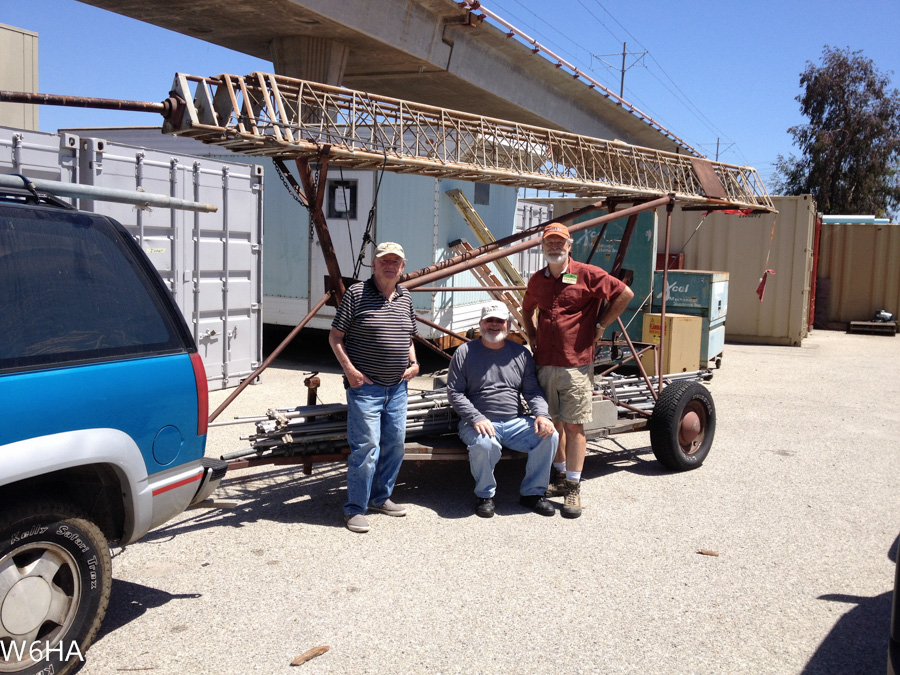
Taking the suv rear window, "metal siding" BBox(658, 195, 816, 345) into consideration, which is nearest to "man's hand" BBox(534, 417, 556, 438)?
the suv rear window

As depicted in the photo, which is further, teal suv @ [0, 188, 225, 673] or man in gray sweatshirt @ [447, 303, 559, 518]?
man in gray sweatshirt @ [447, 303, 559, 518]

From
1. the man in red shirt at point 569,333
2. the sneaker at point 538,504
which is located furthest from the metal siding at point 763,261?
the sneaker at point 538,504

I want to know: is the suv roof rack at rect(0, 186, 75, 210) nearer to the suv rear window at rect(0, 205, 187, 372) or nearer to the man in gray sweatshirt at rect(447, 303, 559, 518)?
the suv rear window at rect(0, 205, 187, 372)

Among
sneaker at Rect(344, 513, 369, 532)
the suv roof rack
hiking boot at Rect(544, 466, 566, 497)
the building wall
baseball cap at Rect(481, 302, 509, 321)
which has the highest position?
the building wall

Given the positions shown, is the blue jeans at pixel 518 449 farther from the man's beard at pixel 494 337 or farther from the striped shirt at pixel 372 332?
the striped shirt at pixel 372 332

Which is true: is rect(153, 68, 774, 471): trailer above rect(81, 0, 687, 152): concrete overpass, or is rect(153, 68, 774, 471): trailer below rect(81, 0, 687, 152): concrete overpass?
below

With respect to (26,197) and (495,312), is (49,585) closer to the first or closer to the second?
(26,197)

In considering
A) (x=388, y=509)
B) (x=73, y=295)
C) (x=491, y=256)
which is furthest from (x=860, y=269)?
(x=73, y=295)

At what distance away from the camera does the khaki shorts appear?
5355mm

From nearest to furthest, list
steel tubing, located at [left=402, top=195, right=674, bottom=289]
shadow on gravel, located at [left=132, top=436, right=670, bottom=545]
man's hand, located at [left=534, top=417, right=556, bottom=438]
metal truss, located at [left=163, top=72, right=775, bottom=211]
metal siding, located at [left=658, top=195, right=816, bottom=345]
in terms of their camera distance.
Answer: metal truss, located at [left=163, top=72, right=775, bottom=211], shadow on gravel, located at [left=132, top=436, right=670, bottom=545], man's hand, located at [left=534, top=417, right=556, bottom=438], steel tubing, located at [left=402, top=195, right=674, bottom=289], metal siding, located at [left=658, top=195, right=816, bottom=345]

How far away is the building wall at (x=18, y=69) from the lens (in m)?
13.8

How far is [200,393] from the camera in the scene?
3.54 m

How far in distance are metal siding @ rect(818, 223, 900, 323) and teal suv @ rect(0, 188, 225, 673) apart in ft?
60.5

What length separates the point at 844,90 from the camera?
34219 mm
